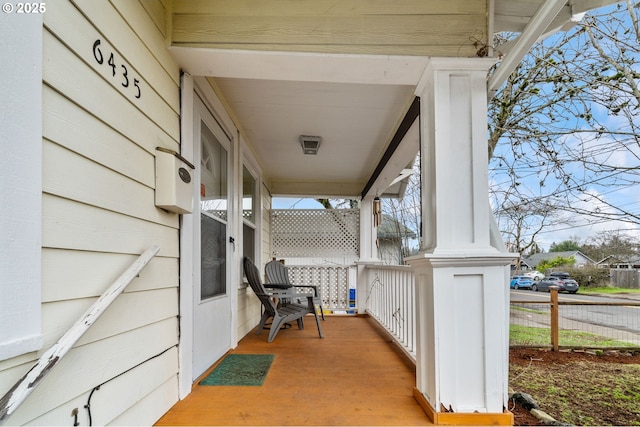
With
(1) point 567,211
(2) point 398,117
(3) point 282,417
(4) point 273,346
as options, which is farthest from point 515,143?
(3) point 282,417

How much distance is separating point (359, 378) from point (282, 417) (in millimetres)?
853

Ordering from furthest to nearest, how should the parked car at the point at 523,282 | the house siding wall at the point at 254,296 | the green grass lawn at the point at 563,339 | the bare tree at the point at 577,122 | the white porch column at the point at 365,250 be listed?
the parked car at the point at 523,282
the white porch column at the point at 365,250
the green grass lawn at the point at 563,339
the house siding wall at the point at 254,296
the bare tree at the point at 577,122

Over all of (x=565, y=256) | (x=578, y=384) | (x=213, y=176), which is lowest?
(x=565, y=256)

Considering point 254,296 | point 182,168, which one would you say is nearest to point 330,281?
point 254,296

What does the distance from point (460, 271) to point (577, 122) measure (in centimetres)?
313

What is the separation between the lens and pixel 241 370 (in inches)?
109

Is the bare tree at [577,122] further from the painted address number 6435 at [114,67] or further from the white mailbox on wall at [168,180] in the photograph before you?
the painted address number 6435 at [114,67]

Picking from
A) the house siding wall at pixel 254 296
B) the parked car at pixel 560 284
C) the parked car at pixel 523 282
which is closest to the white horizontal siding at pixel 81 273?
the house siding wall at pixel 254 296

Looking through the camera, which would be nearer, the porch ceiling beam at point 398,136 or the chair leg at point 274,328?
the porch ceiling beam at point 398,136

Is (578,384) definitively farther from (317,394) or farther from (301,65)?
(301,65)

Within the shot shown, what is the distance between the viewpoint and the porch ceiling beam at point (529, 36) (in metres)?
1.78

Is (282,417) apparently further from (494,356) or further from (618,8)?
(618,8)

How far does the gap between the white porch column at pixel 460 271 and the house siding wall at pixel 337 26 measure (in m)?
0.18

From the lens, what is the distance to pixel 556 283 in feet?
59.2
